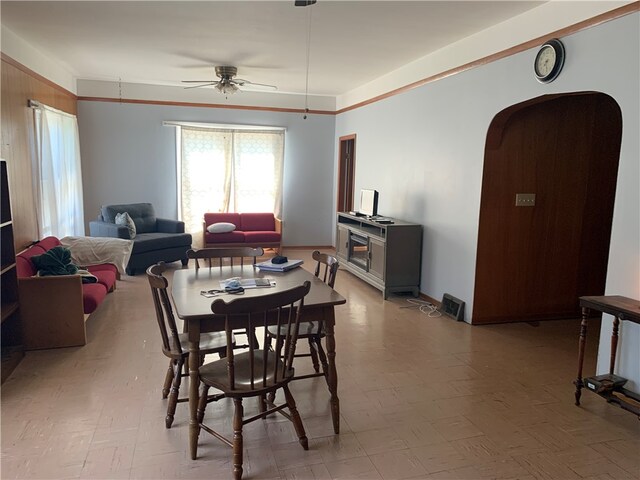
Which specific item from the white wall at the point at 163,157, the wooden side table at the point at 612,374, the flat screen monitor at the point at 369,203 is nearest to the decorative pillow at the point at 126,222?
the white wall at the point at 163,157

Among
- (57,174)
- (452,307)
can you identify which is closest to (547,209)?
(452,307)

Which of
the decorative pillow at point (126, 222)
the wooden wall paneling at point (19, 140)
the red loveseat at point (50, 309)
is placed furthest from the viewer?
the decorative pillow at point (126, 222)

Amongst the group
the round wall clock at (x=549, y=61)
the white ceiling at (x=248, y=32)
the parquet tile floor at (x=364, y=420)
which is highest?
the white ceiling at (x=248, y=32)

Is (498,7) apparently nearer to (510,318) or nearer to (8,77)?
(510,318)

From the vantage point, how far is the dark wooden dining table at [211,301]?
2201 mm

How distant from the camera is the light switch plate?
14.0 feet

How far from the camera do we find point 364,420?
2.65 metres

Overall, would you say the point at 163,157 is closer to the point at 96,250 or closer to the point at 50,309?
the point at 96,250

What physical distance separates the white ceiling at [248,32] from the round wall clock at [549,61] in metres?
0.37

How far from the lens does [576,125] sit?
4.28 metres

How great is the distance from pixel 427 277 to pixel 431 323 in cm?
82

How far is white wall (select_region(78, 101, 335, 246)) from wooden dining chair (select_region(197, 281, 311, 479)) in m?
5.69

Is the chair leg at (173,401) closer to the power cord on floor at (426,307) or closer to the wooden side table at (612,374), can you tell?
the wooden side table at (612,374)

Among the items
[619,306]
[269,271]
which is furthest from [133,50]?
[619,306]
